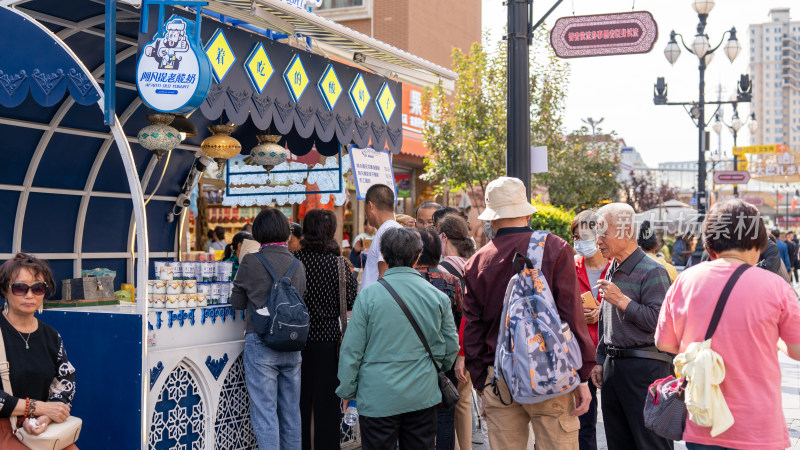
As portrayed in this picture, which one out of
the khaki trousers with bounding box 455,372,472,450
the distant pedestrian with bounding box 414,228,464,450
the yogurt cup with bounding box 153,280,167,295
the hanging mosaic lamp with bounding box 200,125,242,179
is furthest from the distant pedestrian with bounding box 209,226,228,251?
the distant pedestrian with bounding box 414,228,464,450

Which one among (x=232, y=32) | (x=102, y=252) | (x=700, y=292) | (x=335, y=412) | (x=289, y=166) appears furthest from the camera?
(x=289, y=166)

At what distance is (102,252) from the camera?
8250 millimetres

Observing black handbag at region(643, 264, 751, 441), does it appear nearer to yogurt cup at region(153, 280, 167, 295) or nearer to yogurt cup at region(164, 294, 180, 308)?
yogurt cup at region(164, 294, 180, 308)

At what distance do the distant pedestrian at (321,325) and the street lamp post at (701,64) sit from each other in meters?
13.0

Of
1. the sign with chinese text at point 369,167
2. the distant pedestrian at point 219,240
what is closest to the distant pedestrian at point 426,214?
the sign with chinese text at point 369,167

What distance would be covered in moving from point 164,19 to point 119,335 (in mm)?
2098

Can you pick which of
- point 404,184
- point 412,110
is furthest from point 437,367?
point 404,184

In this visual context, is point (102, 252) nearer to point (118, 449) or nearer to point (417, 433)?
point (118, 449)

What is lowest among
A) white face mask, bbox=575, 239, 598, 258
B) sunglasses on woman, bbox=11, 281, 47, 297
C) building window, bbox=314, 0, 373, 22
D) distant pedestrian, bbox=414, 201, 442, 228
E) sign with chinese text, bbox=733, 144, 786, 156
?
sunglasses on woman, bbox=11, 281, 47, 297

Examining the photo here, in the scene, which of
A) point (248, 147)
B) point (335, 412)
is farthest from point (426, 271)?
point (248, 147)

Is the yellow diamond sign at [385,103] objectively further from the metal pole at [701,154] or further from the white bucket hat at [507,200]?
the metal pole at [701,154]

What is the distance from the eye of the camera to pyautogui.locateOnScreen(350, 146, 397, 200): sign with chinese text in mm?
6996

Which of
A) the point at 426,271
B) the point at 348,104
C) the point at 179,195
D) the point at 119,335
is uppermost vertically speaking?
the point at 348,104

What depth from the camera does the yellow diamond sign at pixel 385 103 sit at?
24.2 ft
